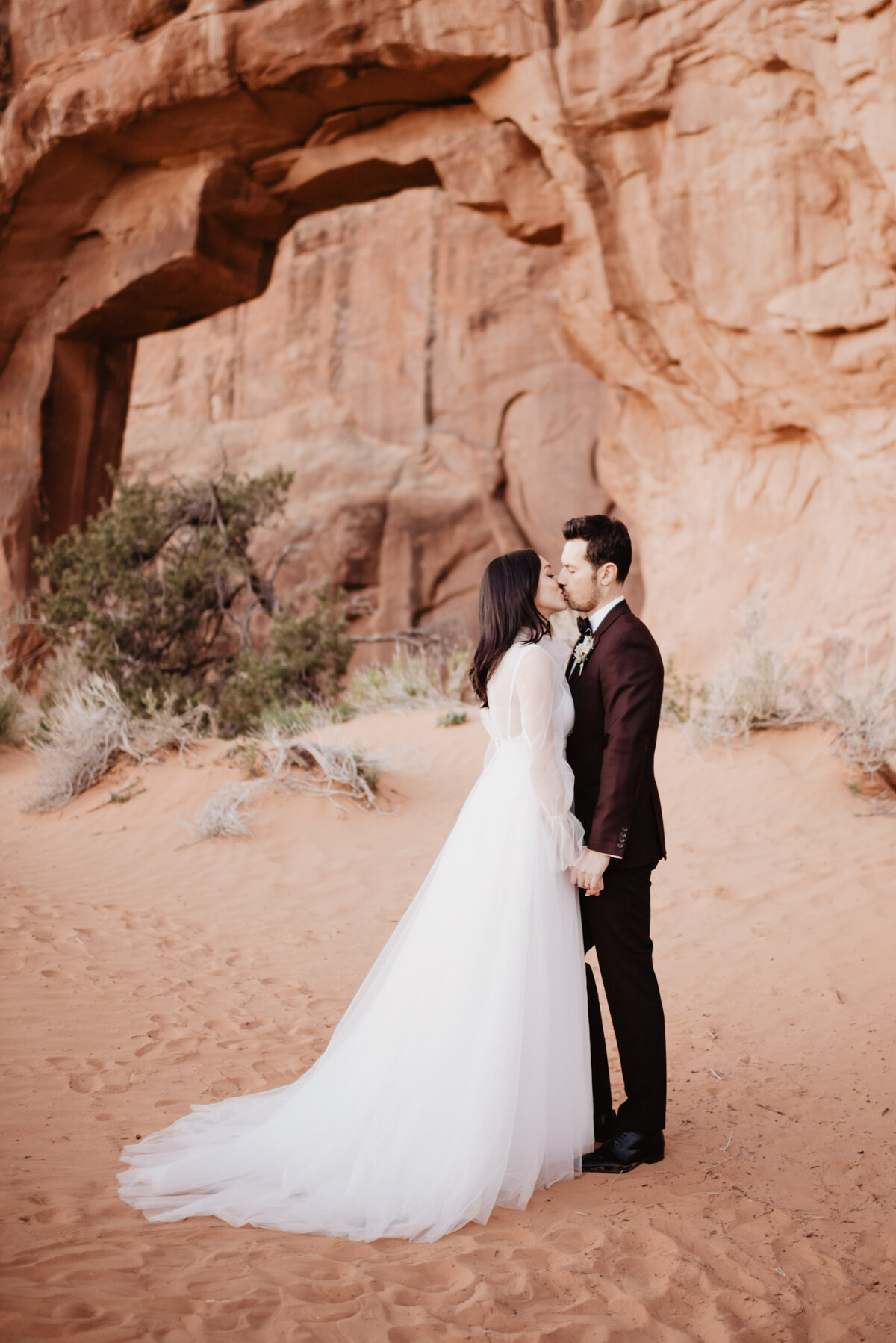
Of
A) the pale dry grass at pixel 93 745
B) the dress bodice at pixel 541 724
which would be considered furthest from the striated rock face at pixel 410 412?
the dress bodice at pixel 541 724

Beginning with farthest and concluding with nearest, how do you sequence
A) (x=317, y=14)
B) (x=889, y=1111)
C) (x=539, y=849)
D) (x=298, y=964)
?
(x=317, y=14)
(x=298, y=964)
(x=889, y=1111)
(x=539, y=849)

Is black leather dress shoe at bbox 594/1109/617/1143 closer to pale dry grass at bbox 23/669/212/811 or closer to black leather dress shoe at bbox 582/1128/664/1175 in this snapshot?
black leather dress shoe at bbox 582/1128/664/1175

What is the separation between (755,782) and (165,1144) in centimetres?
541

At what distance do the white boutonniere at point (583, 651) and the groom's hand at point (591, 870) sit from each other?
0.61 metres

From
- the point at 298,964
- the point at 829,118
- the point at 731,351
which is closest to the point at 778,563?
the point at 731,351

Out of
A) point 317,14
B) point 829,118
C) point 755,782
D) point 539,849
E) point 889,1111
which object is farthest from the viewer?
point 317,14

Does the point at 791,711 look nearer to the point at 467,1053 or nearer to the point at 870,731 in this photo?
the point at 870,731

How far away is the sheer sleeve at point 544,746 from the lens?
121 inches

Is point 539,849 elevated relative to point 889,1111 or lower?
elevated

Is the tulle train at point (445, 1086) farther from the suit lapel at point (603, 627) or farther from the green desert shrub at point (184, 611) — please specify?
the green desert shrub at point (184, 611)

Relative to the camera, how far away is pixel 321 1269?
253 centimetres

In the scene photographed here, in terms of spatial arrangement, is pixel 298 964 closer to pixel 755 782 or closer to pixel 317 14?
pixel 755 782

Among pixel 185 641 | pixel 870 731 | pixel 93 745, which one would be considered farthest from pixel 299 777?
pixel 185 641

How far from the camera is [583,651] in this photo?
11.0ft
